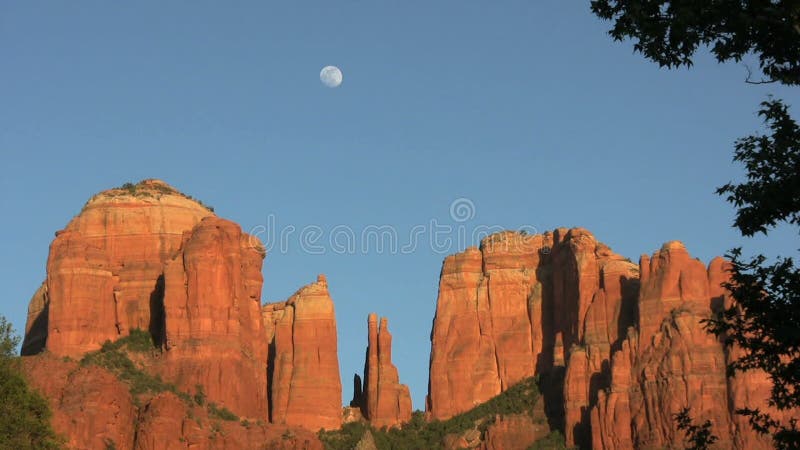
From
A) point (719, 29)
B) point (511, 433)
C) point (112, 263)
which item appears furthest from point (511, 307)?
point (719, 29)

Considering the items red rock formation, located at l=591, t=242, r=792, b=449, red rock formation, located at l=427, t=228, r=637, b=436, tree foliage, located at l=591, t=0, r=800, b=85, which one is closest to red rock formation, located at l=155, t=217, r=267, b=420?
red rock formation, located at l=427, t=228, r=637, b=436

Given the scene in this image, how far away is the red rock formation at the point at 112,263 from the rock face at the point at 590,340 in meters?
26.6

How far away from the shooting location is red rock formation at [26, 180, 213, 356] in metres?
140

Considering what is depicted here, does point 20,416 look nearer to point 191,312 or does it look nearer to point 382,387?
point 191,312

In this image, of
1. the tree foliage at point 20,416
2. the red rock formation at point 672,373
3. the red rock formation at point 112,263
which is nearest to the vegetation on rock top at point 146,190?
the red rock formation at point 112,263

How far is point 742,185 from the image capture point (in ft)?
117

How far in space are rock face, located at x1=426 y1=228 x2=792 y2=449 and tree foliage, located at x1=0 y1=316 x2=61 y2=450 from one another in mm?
61996

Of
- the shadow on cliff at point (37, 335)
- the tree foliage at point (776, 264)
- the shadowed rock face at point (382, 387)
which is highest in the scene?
the shadow on cliff at point (37, 335)

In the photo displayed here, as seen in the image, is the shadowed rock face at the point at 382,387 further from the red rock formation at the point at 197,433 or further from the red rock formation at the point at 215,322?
the red rock formation at the point at 197,433

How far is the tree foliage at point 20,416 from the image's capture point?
6456 cm

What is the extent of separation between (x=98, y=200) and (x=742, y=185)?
119915mm

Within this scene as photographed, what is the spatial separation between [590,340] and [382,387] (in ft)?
63.1

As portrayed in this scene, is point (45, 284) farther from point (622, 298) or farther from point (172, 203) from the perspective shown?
point (622, 298)

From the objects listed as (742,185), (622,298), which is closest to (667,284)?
(622,298)
